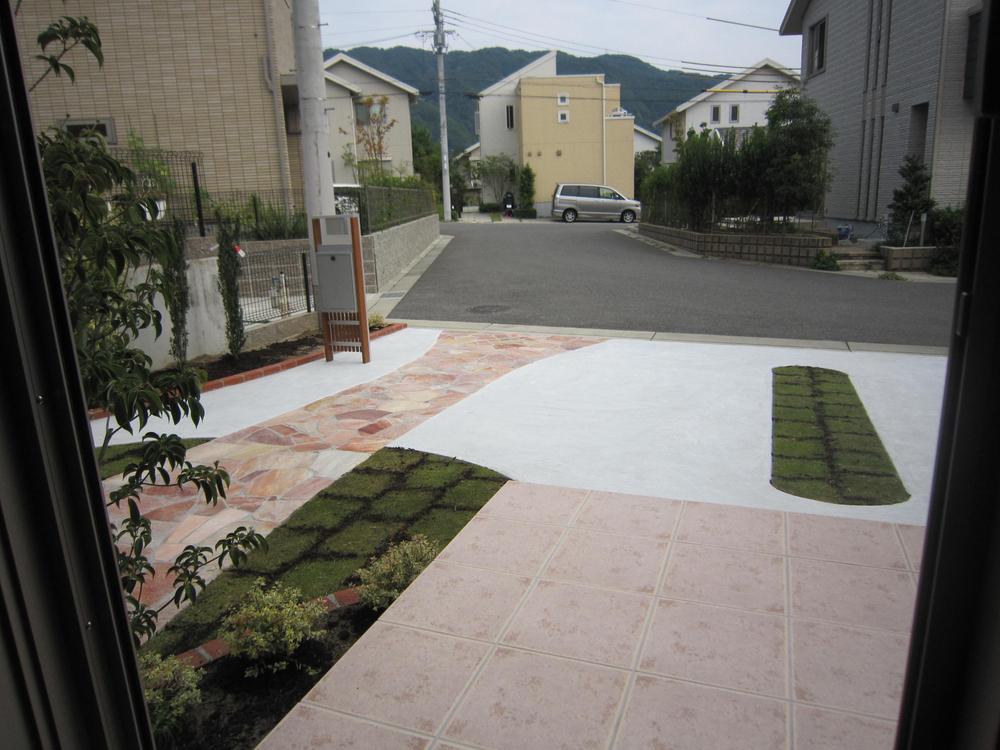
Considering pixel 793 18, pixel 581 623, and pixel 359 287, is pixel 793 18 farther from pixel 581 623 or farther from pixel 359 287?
Result: pixel 581 623

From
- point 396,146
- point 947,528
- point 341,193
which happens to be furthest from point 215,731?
point 396,146

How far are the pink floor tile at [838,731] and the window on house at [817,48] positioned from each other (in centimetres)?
2463

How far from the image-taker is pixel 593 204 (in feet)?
110

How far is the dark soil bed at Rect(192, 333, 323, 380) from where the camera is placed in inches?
305

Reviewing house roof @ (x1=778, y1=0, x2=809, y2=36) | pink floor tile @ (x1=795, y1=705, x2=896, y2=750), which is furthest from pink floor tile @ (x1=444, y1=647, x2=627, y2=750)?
house roof @ (x1=778, y1=0, x2=809, y2=36)

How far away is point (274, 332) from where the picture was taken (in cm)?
898

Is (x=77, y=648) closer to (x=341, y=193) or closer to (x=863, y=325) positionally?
(x=863, y=325)

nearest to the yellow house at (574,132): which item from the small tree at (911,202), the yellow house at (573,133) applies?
the yellow house at (573,133)

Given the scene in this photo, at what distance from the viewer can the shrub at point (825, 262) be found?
1566 cm

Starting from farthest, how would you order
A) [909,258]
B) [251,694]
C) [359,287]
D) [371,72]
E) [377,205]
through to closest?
[371,72], [909,258], [377,205], [359,287], [251,694]

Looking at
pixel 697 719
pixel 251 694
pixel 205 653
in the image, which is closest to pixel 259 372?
pixel 205 653

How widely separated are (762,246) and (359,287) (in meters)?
12.0

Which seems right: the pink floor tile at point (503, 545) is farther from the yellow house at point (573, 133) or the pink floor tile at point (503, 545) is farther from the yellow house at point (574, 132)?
the yellow house at point (574, 132)

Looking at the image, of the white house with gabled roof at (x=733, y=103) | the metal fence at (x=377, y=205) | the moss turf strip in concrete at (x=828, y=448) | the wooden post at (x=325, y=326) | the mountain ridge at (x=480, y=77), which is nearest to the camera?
the moss turf strip in concrete at (x=828, y=448)
